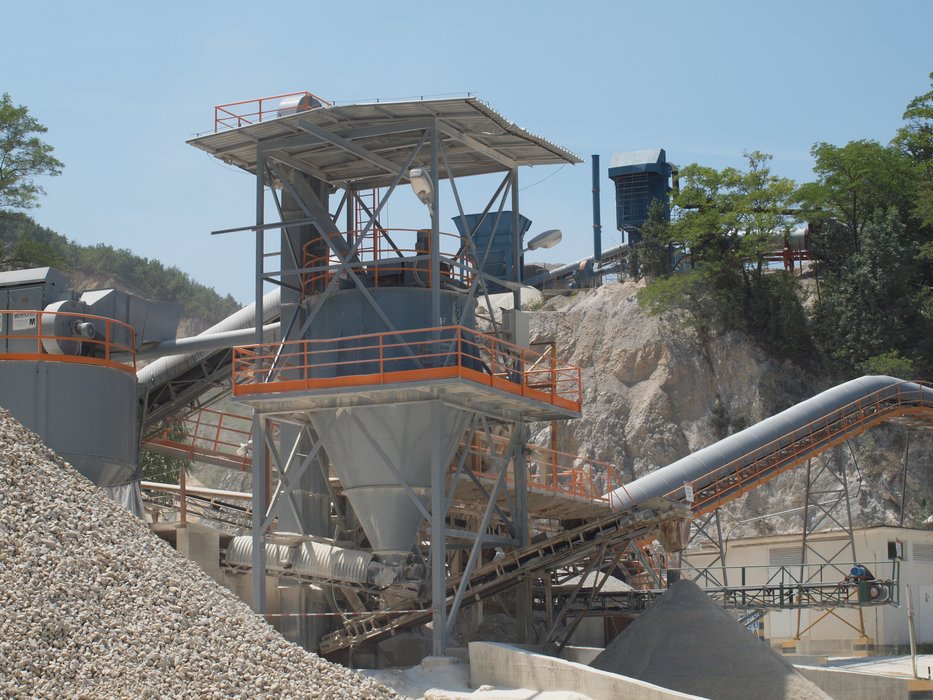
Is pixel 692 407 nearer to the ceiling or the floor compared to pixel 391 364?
nearer to the ceiling

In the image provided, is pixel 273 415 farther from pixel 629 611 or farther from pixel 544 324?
pixel 544 324

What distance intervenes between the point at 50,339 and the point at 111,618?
12328mm

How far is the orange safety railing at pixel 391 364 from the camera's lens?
87.4 ft

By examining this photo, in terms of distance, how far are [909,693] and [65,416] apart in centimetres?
1892

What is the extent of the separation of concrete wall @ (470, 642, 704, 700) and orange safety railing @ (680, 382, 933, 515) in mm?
13445

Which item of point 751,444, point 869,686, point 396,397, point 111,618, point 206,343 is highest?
point 206,343

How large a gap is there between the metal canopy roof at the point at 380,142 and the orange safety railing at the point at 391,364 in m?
4.06

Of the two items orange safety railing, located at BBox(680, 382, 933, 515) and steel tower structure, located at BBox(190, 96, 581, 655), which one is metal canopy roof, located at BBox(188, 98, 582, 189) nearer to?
steel tower structure, located at BBox(190, 96, 581, 655)

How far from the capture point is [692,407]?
53938 mm

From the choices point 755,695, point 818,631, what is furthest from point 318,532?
point 818,631

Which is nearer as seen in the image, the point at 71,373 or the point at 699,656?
the point at 699,656

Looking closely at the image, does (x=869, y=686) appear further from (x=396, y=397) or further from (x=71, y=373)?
(x=71, y=373)


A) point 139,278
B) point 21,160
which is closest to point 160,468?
point 21,160

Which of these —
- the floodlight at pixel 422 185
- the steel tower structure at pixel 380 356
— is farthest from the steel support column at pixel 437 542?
the floodlight at pixel 422 185
